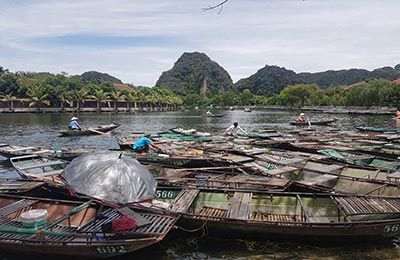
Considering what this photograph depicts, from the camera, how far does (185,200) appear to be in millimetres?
10203

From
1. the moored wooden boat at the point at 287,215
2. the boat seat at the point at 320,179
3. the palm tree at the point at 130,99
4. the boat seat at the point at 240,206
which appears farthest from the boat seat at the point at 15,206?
the palm tree at the point at 130,99

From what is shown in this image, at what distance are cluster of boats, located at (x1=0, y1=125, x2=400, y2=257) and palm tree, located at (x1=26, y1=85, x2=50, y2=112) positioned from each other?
84.6 metres

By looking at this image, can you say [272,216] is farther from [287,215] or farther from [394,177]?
[394,177]

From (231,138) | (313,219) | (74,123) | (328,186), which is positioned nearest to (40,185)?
(313,219)

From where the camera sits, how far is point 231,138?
26.4 metres

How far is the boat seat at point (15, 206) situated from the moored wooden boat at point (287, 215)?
13.4 feet

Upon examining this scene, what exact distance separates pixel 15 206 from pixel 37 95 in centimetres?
9223

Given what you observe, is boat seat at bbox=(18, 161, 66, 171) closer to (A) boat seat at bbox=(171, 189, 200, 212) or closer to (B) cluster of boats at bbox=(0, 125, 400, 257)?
(B) cluster of boats at bbox=(0, 125, 400, 257)

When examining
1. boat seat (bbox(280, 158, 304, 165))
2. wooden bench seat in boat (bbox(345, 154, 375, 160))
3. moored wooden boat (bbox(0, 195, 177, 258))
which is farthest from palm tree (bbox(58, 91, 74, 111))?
moored wooden boat (bbox(0, 195, 177, 258))

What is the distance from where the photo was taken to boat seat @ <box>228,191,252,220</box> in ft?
29.7

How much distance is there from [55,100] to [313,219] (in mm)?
99645

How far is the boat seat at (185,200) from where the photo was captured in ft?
31.5

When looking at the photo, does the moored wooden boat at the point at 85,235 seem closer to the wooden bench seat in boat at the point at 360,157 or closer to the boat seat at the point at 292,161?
the boat seat at the point at 292,161

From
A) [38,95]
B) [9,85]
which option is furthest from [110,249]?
[9,85]
